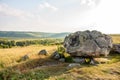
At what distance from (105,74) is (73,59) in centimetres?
678

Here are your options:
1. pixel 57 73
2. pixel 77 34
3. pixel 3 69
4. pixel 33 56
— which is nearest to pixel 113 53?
pixel 77 34

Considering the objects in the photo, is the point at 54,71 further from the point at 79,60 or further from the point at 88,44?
the point at 88,44

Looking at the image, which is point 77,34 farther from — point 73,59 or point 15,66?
point 15,66

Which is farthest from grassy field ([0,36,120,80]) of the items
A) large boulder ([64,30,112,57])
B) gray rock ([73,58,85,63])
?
gray rock ([73,58,85,63])

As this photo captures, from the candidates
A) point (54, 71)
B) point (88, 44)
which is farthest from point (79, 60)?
point (54, 71)

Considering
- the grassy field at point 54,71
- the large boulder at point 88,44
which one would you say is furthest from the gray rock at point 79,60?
the grassy field at point 54,71

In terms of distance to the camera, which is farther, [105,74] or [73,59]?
[73,59]

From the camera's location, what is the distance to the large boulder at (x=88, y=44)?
2986cm

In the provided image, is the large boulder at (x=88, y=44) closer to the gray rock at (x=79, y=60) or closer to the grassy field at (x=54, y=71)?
the gray rock at (x=79, y=60)

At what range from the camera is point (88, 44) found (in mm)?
30312

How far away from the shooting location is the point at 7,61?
31094 millimetres

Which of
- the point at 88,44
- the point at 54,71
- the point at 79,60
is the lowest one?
the point at 54,71

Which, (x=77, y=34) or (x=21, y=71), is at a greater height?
(x=77, y=34)

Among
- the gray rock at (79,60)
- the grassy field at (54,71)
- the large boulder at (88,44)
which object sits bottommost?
the grassy field at (54,71)
